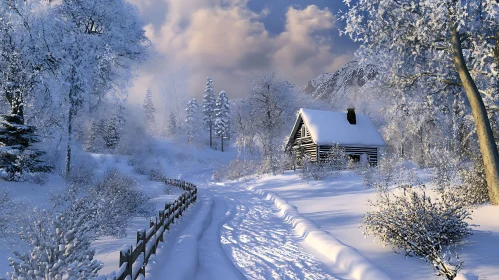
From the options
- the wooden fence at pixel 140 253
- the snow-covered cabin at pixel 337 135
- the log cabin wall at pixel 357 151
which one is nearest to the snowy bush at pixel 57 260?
the wooden fence at pixel 140 253

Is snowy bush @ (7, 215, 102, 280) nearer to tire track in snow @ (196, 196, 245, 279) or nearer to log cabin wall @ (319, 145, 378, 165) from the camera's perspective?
tire track in snow @ (196, 196, 245, 279)

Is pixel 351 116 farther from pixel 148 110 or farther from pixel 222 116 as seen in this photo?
pixel 148 110

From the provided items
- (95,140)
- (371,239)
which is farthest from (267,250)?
(95,140)

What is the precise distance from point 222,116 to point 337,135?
46.6 metres

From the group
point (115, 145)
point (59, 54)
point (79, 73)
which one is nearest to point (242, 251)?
point (79, 73)

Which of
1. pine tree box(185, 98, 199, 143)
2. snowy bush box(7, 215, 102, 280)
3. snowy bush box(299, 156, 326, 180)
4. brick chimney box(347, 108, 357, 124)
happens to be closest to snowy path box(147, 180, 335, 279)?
snowy bush box(7, 215, 102, 280)

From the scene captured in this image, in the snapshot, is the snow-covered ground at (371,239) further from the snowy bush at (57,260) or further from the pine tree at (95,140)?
the pine tree at (95,140)

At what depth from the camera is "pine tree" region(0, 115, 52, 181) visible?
13.5 meters

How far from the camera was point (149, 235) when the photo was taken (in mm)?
6840

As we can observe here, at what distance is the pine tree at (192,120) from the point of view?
78125mm

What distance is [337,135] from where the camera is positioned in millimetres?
30422

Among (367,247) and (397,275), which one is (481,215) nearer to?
(367,247)

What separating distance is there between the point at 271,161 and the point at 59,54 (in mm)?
21946

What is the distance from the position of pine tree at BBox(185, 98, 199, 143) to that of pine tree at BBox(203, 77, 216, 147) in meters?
6.26
